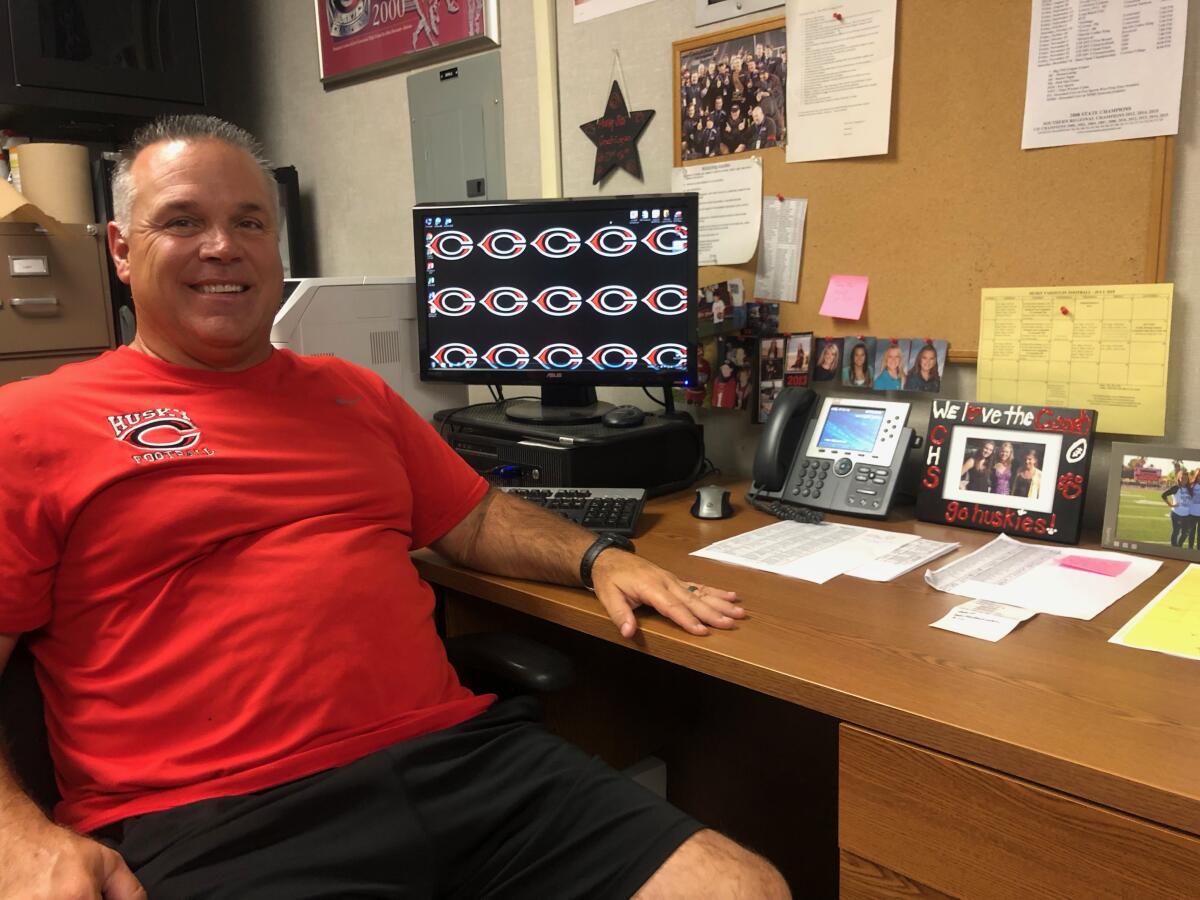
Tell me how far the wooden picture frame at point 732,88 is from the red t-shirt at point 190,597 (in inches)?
38.8

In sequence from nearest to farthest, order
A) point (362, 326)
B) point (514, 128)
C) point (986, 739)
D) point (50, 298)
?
point (986, 739) < point (362, 326) < point (514, 128) < point (50, 298)

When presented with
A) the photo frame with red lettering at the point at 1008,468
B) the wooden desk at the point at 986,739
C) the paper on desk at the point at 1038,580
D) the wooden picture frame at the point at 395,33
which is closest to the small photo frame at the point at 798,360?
the photo frame with red lettering at the point at 1008,468

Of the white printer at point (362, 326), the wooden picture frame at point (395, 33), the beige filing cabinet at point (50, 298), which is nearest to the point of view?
the white printer at point (362, 326)

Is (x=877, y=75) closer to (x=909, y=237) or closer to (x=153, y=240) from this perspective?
(x=909, y=237)

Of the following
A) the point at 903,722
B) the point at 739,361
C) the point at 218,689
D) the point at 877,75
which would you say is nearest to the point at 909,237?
the point at 877,75

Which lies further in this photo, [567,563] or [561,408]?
[561,408]

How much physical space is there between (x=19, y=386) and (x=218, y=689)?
0.42 meters

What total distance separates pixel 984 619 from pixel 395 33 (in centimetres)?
204

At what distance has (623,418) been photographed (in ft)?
5.29

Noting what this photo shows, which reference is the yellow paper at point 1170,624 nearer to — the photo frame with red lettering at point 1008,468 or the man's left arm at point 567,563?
the photo frame with red lettering at point 1008,468

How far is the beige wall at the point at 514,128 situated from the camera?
1287mm

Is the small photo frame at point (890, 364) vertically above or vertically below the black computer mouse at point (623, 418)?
above

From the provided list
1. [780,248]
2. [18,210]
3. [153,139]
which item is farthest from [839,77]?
[18,210]

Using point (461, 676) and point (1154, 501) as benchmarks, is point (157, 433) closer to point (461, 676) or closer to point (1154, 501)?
point (461, 676)
